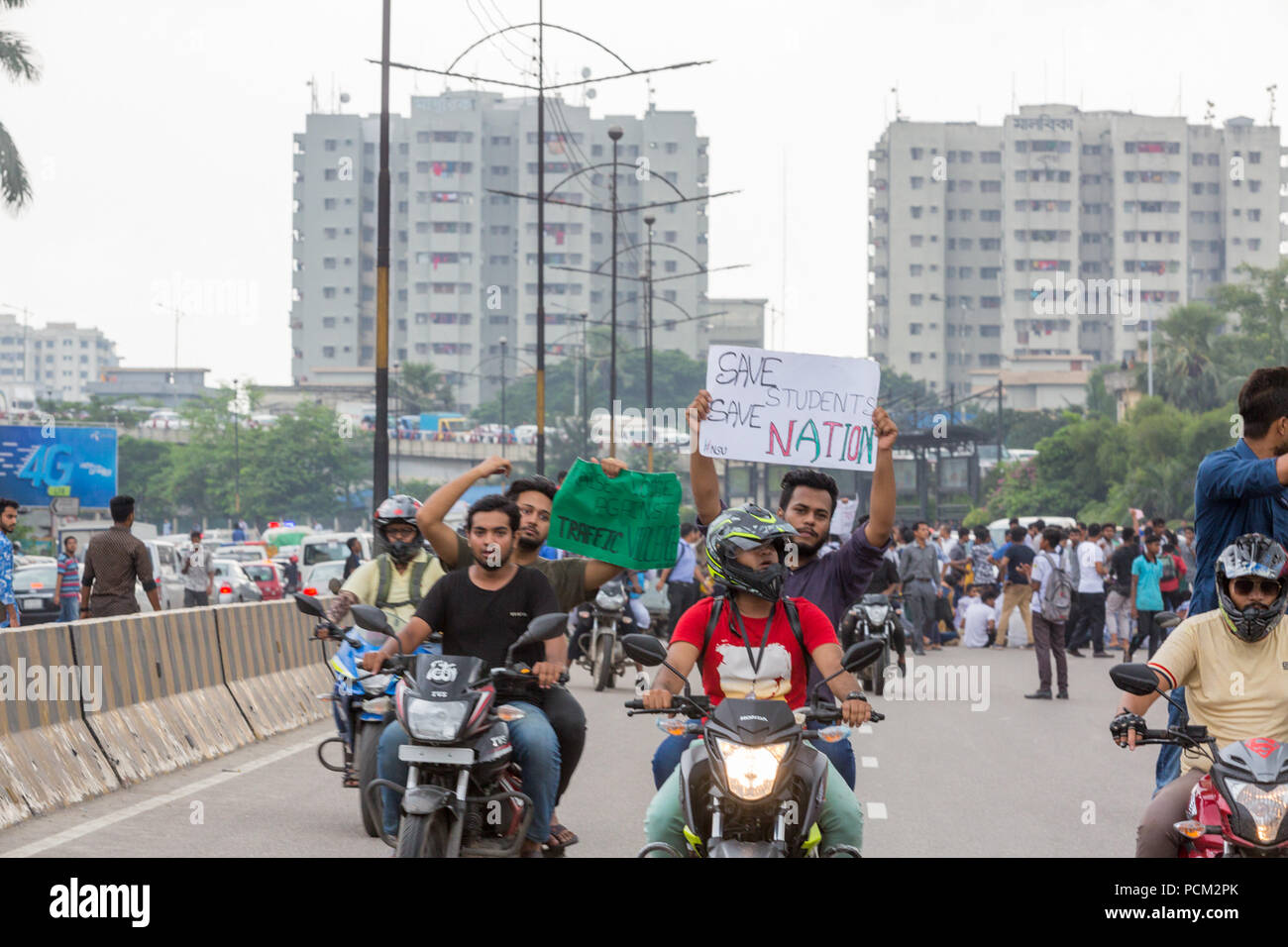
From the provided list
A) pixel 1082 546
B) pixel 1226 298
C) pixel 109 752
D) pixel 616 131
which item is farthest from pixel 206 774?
pixel 1226 298

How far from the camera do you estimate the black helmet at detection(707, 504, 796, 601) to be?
5863 mm

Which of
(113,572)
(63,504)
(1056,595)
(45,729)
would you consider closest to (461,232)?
(63,504)

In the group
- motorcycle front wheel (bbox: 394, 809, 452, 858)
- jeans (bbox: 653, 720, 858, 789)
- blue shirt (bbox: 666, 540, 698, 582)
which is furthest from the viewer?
blue shirt (bbox: 666, 540, 698, 582)

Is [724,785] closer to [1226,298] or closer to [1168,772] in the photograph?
[1168,772]

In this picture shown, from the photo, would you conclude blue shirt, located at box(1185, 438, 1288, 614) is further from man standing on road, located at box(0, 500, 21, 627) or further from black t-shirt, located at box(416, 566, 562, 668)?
man standing on road, located at box(0, 500, 21, 627)

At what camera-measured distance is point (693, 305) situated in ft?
601

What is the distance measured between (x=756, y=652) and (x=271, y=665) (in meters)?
10.3

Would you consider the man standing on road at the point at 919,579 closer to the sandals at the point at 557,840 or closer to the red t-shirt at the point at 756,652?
the sandals at the point at 557,840

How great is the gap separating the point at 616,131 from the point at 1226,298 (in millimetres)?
65204

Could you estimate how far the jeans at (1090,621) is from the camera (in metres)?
26.8

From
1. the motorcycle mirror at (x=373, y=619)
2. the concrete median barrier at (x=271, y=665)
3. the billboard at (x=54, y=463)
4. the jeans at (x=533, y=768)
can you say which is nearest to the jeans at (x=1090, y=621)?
the concrete median barrier at (x=271, y=665)

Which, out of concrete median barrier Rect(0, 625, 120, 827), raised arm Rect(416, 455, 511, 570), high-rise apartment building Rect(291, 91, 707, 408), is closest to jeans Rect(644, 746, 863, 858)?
raised arm Rect(416, 455, 511, 570)

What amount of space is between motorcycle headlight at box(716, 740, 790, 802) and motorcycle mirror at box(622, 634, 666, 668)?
43 cm

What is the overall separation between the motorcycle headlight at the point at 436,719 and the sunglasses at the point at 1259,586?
2647 millimetres
